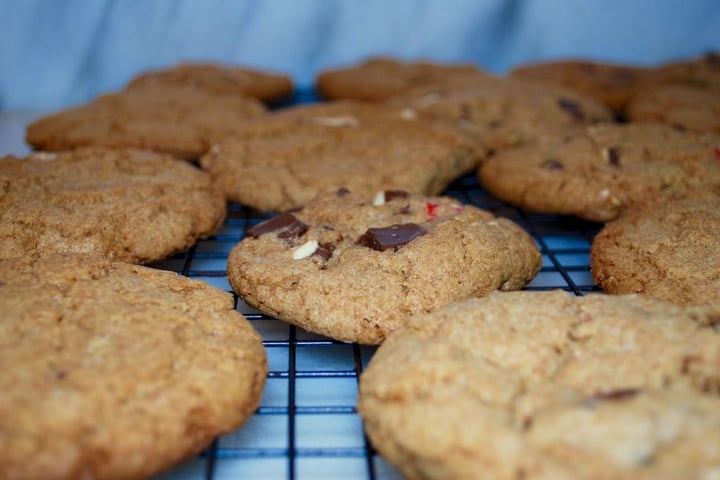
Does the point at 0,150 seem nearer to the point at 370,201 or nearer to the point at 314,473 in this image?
the point at 370,201

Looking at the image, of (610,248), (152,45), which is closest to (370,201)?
(610,248)

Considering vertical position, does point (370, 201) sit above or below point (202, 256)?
above

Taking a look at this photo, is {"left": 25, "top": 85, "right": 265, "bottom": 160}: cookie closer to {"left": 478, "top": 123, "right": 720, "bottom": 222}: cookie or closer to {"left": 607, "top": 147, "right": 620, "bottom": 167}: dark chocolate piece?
{"left": 478, "top": 123, "right": 720, "bottom": 222}: cookie

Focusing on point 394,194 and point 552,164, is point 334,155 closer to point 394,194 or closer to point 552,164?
point 394,194

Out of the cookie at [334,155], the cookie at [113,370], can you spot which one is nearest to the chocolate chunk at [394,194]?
A: the cookie at [334,155]

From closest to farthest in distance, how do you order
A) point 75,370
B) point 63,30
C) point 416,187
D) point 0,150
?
point 75,370 → point 416,187 → point 0,150 → point 63,30

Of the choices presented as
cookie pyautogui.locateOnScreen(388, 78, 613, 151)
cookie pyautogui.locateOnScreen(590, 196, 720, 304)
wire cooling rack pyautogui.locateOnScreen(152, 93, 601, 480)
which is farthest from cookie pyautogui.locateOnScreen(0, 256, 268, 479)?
cookie pyautogui.locateOnScreen(388, 78, 613, 151)
